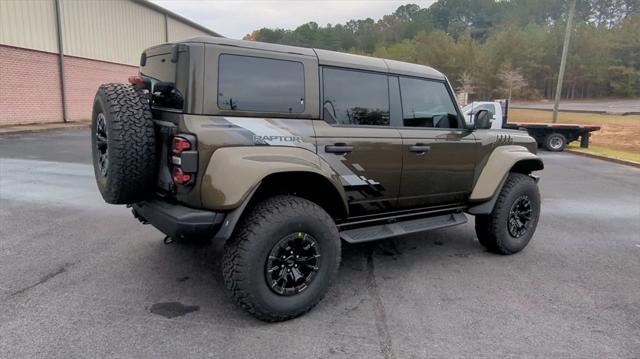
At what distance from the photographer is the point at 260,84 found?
3281mm

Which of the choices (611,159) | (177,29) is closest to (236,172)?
(611,159)

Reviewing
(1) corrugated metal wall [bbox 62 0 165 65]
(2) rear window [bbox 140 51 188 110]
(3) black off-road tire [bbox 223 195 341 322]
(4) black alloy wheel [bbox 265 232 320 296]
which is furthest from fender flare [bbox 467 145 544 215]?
(1) corrugated metal wall [bbox 62 0 165 65]

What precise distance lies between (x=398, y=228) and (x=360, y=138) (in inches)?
37.9

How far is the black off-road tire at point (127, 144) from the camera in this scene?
3049mm

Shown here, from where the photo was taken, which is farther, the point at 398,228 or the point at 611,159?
the point at 611,159

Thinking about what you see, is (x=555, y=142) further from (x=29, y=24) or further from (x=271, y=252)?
(x=29, y=24)

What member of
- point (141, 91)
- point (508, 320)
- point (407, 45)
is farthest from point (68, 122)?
point (407, 45)

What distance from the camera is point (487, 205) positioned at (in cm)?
461

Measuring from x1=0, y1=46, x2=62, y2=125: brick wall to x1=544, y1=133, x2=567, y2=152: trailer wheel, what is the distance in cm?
2033

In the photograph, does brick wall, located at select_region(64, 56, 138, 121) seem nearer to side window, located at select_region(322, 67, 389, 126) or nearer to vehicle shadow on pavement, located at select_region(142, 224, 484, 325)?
vehicle shadow on pavement, located at select_region(142, 224, 484, 325)

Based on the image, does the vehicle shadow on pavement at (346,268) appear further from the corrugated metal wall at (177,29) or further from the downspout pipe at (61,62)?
the corrugated metal wall at (177,29)

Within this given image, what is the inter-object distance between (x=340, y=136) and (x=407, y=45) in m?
77.9

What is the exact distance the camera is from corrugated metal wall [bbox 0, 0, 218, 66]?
17328 millimetres

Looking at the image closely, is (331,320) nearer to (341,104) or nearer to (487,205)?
(341,104)
